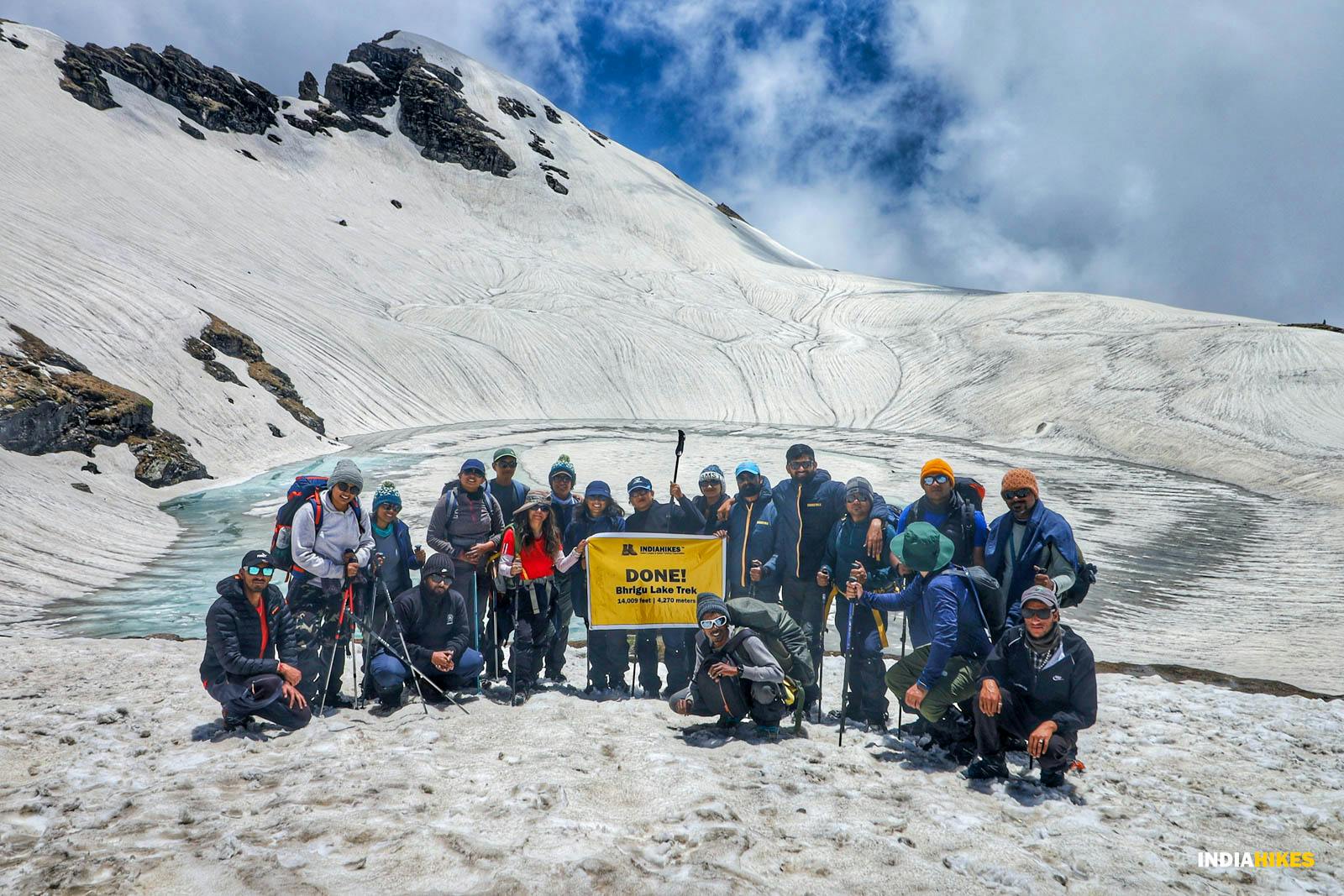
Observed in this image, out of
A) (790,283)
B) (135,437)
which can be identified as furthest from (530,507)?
(790,283)

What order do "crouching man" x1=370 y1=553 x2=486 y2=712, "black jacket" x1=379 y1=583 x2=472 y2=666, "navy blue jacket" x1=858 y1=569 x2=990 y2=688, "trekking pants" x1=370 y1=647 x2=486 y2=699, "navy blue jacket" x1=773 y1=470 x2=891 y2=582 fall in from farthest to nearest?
"navy blue jacket" x1=773 y1=470 x2=891 y2=582
"black jacket" x1=379 y1=583 x2=472 y2=666
"crouching man" x1=370 y1=553 x2=486 y2=712
"trekking pants" x1=370 y1=647 x2=486 y2=699
"navy blue jacket" x1=858 y1=569 x2=990 y2=688

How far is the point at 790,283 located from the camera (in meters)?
56.7

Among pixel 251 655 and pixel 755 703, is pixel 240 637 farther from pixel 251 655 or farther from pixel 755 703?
pixel 755 703

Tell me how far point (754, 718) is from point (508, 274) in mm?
47239

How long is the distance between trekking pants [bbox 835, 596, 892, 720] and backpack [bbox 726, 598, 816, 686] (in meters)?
0.52

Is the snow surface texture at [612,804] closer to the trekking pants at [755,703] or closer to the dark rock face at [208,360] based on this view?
the trekking pants at [755,703]

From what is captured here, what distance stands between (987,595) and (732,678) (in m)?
1.93

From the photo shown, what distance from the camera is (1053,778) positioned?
476cm

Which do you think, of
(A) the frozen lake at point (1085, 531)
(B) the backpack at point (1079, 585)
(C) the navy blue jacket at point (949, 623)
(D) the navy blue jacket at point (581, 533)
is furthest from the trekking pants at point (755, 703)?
(A) the frozen lake at point (1085, 531)

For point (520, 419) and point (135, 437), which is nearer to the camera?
point (135, 437)

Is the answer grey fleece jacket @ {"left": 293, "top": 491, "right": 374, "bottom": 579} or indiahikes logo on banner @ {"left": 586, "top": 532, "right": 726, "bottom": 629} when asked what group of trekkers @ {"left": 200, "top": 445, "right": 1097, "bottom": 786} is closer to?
grey fleece jacket @ {"left": 293, "top": 491, "right": 374, "bottom": 579}

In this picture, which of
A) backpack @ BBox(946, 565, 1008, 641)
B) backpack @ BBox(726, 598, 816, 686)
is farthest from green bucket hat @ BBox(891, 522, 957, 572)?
backpack @ BBox(726, 598, 816, 686)

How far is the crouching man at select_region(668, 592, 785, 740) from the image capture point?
222 inches

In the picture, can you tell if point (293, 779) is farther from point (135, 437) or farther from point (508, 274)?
point (508, 274)
